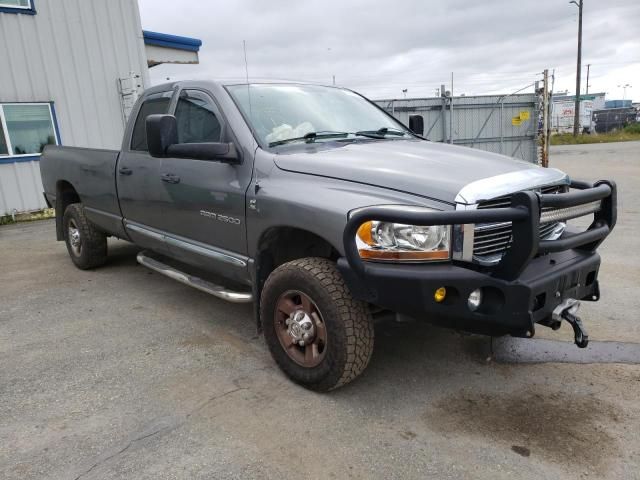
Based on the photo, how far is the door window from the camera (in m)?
3.73

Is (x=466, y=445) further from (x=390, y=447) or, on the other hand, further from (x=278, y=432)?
(x=278, y=432)

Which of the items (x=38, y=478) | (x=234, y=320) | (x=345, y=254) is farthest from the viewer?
(x=234, y=320)

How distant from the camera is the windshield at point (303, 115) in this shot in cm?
353

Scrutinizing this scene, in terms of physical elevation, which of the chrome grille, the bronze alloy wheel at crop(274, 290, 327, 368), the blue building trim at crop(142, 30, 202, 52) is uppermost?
the blue building trim at crop(142, 30, 202, 52)

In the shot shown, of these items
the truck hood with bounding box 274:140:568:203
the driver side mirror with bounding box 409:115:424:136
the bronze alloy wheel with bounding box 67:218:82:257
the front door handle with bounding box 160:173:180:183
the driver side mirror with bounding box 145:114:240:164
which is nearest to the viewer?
the truck hood with bounding box 274:140:568:203

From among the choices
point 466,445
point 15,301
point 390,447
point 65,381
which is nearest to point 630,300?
point 466,445

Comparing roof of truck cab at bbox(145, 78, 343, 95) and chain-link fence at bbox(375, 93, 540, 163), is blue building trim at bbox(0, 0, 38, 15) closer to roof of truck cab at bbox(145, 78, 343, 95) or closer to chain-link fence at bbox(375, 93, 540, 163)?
roof of truck cab at bbox(145, 78, 343, 95)

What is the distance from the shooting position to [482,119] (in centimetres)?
1459

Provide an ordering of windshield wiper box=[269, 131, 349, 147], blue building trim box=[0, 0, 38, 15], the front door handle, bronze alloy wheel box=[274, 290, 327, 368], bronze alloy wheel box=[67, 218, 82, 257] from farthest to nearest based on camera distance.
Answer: blue building trim box=[0, 0, 38, 15] → bronze alloy wheel box=[67, 218, 82, 257] → the front door handle → windshield wiper box=[269, 131, 349, 147] → bronze alloy wheel box=[274, 290, 327, 368]

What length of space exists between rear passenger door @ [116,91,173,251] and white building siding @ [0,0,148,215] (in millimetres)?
6580

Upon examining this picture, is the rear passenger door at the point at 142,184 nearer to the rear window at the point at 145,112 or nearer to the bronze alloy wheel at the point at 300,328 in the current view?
the rear window at the point at 145,112

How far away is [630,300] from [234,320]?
136 inches

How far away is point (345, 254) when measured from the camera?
2.60 m

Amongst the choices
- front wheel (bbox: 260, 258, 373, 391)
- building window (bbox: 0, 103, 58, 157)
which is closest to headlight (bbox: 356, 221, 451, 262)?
front wheel (bbox: 260, 258, 373, 391)
